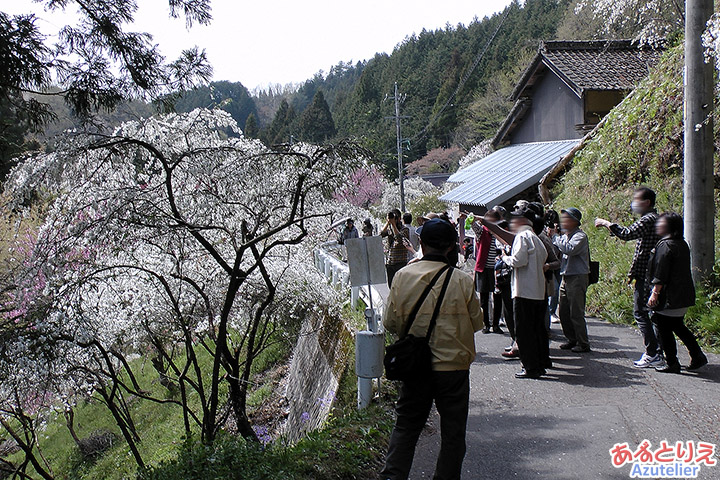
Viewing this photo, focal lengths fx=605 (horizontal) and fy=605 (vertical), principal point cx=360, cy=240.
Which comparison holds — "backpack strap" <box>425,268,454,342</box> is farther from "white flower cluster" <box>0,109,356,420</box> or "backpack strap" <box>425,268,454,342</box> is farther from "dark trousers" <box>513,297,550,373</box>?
"dark trousers" <box>513,297,550,373</box>

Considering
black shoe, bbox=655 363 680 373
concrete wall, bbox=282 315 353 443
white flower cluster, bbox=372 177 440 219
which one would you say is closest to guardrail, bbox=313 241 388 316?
concrete wall, bbox=282 315 353 443

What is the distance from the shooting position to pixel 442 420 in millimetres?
3895

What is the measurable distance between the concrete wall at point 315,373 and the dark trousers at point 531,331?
105 inches

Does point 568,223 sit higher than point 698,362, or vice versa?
point 568,223

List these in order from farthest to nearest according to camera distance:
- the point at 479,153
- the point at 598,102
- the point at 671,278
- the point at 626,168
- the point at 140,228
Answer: the point at 479,153, the point at 598,102, the point at 626,168, the point at 671,278, the point at 140,228

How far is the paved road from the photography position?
4.57 metres

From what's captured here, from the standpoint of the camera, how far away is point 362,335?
559 cm

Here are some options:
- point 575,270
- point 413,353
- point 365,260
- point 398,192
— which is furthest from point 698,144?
point 398,192

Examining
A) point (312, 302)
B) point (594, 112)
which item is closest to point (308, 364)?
point (312, 302)

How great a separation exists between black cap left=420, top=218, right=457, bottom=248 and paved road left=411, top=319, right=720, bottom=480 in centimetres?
179

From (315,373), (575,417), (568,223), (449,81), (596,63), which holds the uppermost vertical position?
(449,81)

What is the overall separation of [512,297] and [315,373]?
15.8 feet

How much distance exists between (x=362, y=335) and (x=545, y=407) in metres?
1.85

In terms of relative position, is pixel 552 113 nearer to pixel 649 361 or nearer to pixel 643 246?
pixel 643 246
